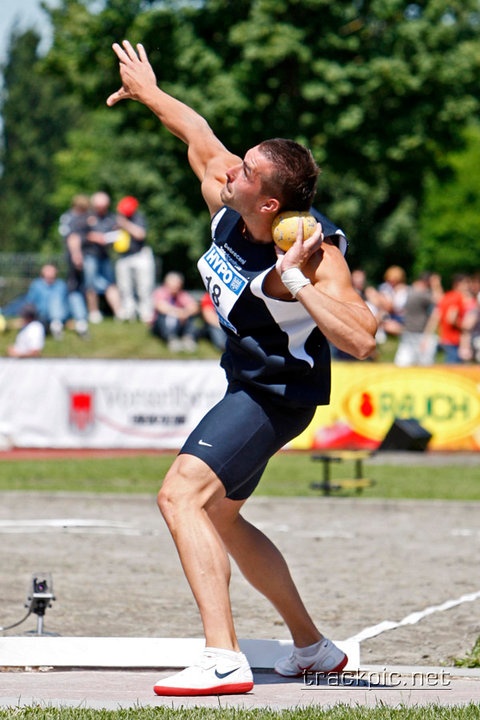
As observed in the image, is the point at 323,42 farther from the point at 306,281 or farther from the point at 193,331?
the point at 306,281

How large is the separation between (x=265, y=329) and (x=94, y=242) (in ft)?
61.4

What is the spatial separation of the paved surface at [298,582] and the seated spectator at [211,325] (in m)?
10.9

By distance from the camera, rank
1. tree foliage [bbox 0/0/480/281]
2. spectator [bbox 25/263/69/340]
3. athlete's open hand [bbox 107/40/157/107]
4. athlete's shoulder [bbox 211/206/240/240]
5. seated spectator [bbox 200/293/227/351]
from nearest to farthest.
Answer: athlete's shoulder [bbox 211/206/240/240], athlete's open hand [bbox 107/40/157/107], spectator [bbox 25/263/69/340], seated spectator [bbox 200/293/227/351], tree foliage [bbox 0/0/480/281]

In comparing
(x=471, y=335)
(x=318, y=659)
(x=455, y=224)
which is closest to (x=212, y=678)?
(x=318, y=659)

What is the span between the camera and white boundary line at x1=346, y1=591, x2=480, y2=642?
6.87m

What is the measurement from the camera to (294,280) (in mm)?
4957

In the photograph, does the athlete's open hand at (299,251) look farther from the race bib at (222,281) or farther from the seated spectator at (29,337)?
the seated spectator at (29,337)

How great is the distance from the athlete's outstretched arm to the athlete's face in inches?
14.8

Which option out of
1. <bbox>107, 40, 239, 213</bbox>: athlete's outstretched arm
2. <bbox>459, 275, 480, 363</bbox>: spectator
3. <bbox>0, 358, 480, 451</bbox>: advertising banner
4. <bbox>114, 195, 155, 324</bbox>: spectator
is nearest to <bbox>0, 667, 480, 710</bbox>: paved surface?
<bbox>107, 40, 239, 213</bbox>: athlete's outstretched arm

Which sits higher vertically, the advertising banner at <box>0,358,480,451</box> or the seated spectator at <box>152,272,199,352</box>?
the seated spectator at <box>152,272,199,352</box>

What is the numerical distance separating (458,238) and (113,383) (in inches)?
2327

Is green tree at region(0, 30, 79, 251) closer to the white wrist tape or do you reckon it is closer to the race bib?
the race bib

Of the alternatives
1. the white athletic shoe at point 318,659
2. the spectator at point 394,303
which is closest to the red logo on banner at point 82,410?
the spectator at point 394,303

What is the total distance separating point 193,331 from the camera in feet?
82.5
